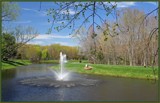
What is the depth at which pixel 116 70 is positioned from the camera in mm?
16406

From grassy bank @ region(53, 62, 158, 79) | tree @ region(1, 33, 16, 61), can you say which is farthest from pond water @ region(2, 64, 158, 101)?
grassy bank @ region(53, 62, 158, 79)

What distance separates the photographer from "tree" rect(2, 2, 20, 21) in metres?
8.57

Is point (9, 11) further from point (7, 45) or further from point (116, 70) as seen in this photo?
point (116, 70)

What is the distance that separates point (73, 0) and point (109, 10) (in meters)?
0.51

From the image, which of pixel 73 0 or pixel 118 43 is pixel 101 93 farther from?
pixel 73 0

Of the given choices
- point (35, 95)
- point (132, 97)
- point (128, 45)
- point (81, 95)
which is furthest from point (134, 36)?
point (35, 95)

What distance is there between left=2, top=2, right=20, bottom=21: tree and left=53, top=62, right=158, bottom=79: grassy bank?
268 inches

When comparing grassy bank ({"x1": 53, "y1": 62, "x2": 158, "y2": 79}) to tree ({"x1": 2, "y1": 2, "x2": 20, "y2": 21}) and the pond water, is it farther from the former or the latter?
tree ({"x1": 2, "y1": 2, "x2": 20, "y2": 21})

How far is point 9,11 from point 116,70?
8.97m

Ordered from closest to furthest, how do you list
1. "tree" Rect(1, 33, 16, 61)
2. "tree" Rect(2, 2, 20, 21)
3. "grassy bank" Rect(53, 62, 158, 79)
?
"tree" Rect(1, 33, 16, 61), "tree" Rect(2, 2, 20, 21), "grassy bank" Rect(53, 62, 158, 79)

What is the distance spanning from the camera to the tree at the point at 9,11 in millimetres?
8570

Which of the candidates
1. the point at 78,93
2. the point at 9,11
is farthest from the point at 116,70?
the point at 9,11

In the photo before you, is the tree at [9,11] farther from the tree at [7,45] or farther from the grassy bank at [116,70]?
the grassy bank at [116,70]

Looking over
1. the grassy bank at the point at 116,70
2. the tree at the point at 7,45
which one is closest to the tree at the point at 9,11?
the tree at the point at 7,45
